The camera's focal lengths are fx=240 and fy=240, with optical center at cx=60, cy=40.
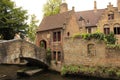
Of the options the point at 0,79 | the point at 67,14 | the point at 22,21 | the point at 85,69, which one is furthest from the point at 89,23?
the point at 0,79

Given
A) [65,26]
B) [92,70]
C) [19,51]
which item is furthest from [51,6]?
[92,70]

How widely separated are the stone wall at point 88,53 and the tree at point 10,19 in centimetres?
1237

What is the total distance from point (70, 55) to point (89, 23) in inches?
444

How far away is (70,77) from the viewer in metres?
26.9

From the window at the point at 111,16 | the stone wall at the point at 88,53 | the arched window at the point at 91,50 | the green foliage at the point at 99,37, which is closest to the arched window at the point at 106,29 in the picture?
the window at the point at 111,16

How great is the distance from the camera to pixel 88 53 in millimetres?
27375

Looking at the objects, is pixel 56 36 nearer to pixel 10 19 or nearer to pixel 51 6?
pixel 10 19

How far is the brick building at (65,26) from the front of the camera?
102ft

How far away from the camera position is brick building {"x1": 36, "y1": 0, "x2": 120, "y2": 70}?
3102 centimetres

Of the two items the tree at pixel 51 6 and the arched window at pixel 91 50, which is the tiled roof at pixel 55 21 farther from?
the tree at pixel 51 6

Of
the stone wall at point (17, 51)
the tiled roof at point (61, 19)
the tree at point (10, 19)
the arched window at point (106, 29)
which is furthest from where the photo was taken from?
the tree at point (10, 19)

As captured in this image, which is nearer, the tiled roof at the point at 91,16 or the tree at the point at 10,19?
the tree at the point at 10,19

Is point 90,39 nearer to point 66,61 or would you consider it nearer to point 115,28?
point 66,61

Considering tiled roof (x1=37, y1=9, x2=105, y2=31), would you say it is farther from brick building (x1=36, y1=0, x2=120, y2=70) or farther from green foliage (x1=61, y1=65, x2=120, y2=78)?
green foliage (x1=61, y1=65, x2=120, y2=78)
